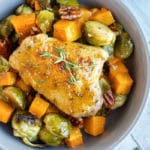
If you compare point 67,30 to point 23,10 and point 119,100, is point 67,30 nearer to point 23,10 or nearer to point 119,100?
point 23,10

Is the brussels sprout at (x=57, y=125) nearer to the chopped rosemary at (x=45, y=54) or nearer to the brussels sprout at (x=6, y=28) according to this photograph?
the chopped rosemary at (x=45, y=54)

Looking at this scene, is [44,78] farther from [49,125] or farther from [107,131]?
[107,131]

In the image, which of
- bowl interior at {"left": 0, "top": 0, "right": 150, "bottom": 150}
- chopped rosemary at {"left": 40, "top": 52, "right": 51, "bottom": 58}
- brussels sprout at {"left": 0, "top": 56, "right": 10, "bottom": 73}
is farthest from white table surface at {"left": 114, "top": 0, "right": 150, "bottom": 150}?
brussels sprout at {"left": 0, "top": 56, "right": 10, "bottom": 73}

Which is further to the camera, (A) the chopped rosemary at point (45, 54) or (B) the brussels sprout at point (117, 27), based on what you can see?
(B) the brussels sprout at point (117, 27)

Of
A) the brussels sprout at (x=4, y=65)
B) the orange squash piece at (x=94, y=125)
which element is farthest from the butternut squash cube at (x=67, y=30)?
the orange squash piece at (x=94, y=125)

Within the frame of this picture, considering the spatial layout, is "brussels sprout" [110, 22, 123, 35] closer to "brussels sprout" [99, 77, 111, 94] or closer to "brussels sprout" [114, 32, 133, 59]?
"brussels sprout" [114, 32, 133, 59]

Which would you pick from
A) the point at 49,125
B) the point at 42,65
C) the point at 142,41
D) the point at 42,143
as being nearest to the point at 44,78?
the point at 42,65
